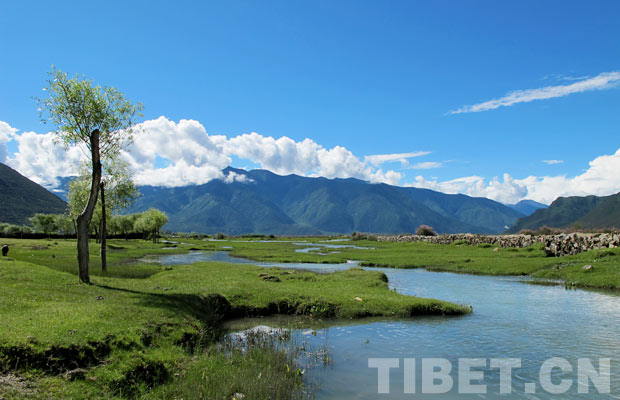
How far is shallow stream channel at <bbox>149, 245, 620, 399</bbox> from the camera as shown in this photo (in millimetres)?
15016

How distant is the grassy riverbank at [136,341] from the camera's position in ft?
42.9

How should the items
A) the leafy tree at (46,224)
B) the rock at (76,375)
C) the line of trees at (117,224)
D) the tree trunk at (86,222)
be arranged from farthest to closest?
the leafy tree at (46,224) < the line of trees at (117,224) < the tree trunk at (86,222) < the rock at (76,375)

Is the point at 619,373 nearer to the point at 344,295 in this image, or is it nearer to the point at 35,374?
the point at 344,295

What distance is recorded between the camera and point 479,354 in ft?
62.1

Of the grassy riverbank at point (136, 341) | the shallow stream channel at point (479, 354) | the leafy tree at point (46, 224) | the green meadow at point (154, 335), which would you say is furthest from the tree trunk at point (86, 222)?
the leafy tree at point (46, 224)

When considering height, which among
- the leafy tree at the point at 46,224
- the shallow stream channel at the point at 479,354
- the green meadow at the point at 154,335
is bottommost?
the shallow stream channel at the point at 479,354

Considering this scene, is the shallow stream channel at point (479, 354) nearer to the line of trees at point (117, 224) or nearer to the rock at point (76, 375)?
the rock at point (76, 375)

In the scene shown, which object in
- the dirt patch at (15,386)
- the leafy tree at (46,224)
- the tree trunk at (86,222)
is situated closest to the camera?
the dirt patch at (15,386)

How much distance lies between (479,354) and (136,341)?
622 inches

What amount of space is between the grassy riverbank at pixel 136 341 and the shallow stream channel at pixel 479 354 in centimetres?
227

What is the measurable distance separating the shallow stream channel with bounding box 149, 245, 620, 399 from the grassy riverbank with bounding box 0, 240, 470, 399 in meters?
2.27

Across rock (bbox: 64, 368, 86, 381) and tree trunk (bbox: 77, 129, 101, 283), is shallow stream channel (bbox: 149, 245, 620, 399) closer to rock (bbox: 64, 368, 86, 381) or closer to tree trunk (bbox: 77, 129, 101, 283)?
rock (bbox: 64, 368, 86, 381)

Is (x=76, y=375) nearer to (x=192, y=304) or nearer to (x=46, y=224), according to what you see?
(x=192, y=304)

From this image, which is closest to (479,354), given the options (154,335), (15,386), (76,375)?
(154,335)
